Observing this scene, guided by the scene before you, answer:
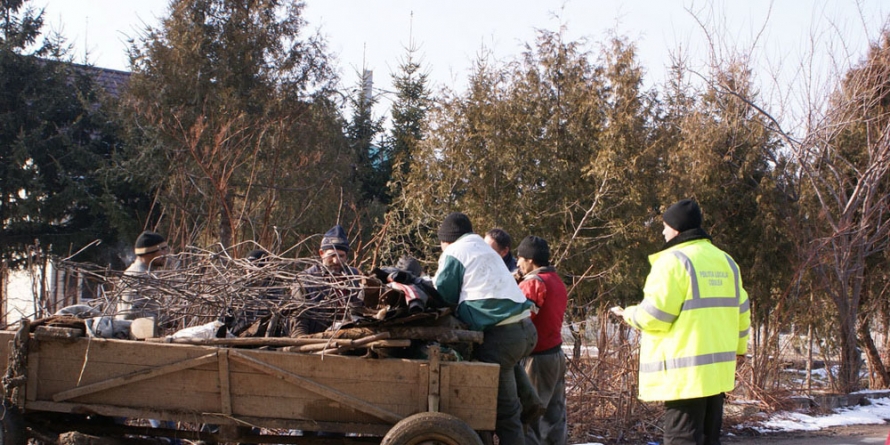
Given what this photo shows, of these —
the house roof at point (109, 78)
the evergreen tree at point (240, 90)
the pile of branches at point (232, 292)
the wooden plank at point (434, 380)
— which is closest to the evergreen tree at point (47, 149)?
the house roof at point (109, 78)

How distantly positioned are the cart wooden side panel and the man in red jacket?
1.58m

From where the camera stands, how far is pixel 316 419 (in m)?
4.62

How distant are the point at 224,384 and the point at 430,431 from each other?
1.24m

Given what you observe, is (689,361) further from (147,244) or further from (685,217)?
(147,244)

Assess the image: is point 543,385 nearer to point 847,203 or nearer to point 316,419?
point 316,419

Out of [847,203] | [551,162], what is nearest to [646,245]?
[551,162]

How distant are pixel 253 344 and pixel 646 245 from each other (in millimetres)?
8168

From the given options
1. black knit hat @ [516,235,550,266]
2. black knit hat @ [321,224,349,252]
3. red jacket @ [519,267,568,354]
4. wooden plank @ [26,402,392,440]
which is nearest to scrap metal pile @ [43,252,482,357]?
wooden plank @ [26,402,392,440]

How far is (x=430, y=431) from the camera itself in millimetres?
4402

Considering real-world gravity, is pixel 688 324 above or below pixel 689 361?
above

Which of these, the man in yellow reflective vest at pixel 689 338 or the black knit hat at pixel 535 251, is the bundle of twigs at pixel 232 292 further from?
the man in yellow reflective vest at pixel 689 338

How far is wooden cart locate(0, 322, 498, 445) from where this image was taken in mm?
4543

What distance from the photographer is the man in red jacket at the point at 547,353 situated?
20.0 feet

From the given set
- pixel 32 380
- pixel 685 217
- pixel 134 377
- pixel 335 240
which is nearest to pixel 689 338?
pixel 685 217
